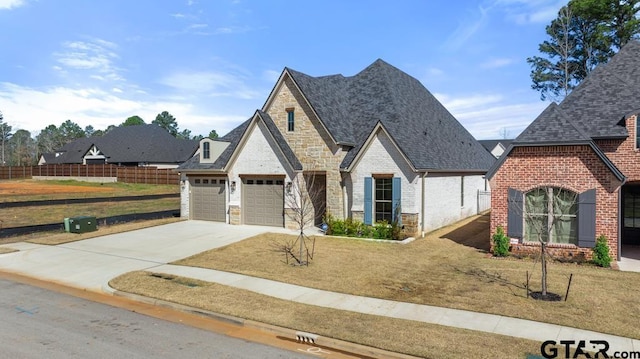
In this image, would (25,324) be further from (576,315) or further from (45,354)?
(576,315)

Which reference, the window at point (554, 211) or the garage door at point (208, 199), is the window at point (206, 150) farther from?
the window at point (554, 211)

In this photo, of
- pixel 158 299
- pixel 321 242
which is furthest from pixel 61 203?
pixel 158 299

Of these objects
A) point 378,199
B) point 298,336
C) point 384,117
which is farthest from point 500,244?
point 384,117

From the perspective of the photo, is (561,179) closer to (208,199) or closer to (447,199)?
(447,199)

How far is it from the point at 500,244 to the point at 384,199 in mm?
6597

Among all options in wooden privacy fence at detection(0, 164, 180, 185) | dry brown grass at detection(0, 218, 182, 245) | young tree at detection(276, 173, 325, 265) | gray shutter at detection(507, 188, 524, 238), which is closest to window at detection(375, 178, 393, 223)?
young tree at detection(276, 173, 325, 265)

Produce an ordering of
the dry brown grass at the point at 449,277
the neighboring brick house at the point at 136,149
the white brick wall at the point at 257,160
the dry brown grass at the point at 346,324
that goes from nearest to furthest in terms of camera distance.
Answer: the dry brown grass at the point at 346,324 < the dry brown grass at the point at 449,277 < the white brick wall at the point at 257,160 < the neighboring brick house at the point at 136,149

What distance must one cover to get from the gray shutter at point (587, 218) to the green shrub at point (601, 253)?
21cm

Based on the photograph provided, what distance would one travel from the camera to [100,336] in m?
8.59

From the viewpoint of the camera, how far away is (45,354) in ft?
25.2

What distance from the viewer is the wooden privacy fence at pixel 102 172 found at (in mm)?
58250

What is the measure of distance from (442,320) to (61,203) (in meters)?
34.2

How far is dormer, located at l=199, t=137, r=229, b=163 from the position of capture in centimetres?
2561

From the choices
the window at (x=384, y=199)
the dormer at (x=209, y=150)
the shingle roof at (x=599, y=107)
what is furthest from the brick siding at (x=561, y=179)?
the dormer at (x=209, y=150)
